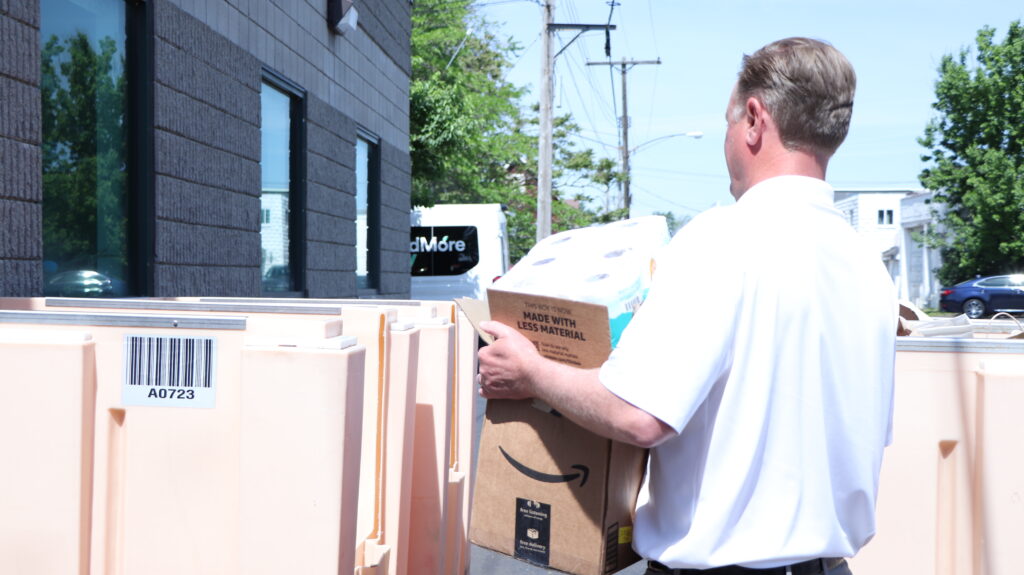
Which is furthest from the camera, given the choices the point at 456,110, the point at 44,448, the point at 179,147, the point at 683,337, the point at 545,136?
the point at 545,136

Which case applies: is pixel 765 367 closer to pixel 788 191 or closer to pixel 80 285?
pixel 788 191

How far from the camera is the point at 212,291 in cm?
789

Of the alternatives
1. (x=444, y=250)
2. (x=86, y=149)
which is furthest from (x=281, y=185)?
(x=444, y=250)

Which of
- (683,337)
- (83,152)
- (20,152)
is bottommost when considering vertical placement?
A: (683,337)

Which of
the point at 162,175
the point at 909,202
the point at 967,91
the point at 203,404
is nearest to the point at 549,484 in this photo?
the point at 203,404

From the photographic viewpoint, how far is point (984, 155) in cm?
4131

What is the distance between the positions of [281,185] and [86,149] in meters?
3.74

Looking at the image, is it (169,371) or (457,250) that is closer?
(169,371)

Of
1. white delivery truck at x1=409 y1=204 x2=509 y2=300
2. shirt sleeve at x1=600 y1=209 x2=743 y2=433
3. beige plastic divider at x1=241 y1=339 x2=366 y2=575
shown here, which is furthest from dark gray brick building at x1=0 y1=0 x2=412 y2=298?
white delivery truck at x1=409 y1=204 x2=509 y2=300

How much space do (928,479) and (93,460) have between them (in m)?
2.21

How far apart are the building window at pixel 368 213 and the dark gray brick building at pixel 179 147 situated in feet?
2.81

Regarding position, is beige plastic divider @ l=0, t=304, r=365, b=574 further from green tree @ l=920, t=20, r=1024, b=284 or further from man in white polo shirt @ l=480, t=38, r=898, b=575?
green tree @ l=920, t=20, r=1024, b=284

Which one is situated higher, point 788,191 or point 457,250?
point 457,250

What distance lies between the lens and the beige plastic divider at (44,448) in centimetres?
219
